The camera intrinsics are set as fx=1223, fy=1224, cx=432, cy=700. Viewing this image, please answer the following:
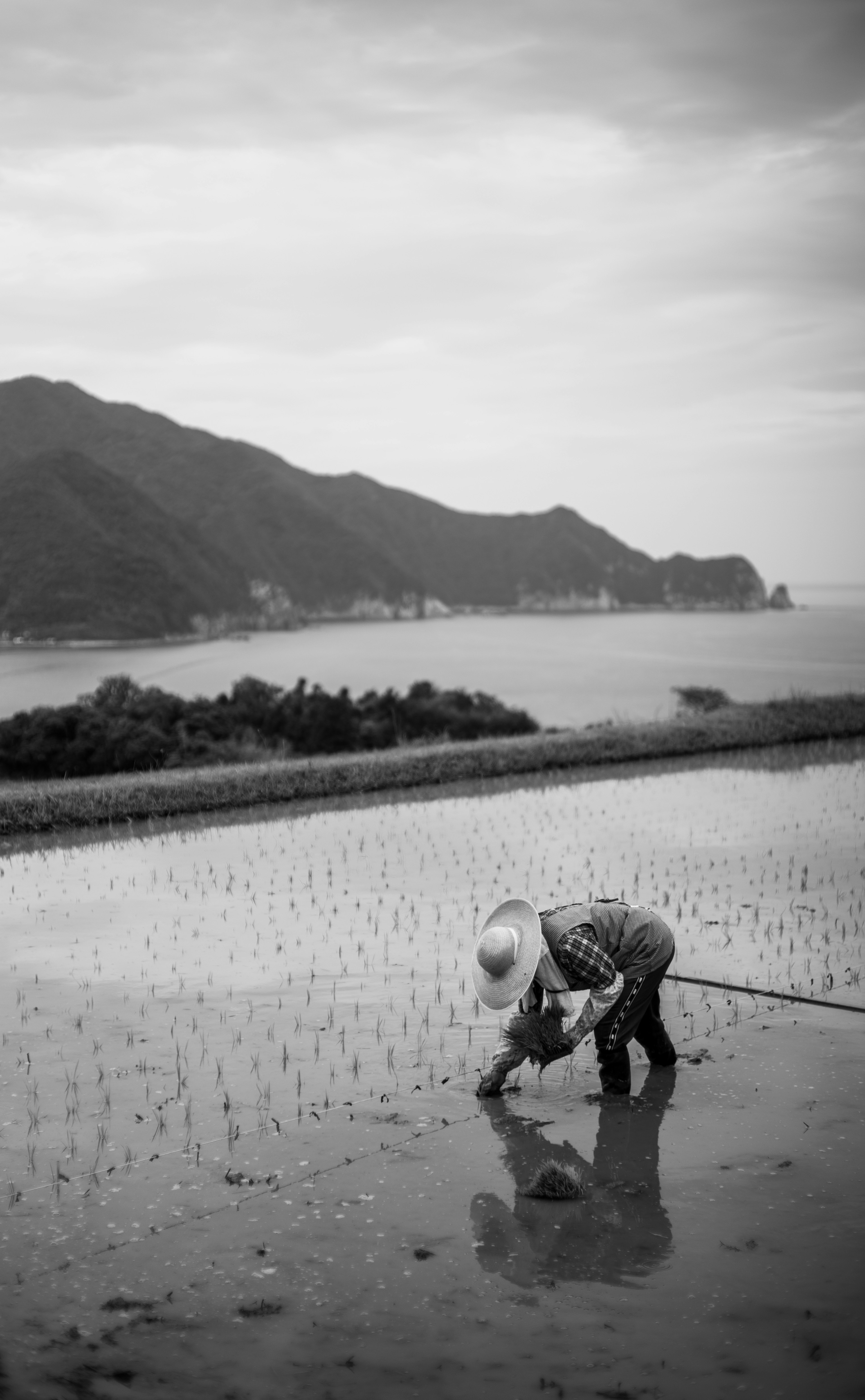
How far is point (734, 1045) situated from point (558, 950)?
4.93 ft

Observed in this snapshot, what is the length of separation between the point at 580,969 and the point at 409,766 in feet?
36.1

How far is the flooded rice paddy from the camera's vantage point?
3.31 m

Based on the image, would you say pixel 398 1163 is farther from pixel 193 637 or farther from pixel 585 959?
pixel 193 637

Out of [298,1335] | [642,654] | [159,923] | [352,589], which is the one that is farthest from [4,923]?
[352,589]

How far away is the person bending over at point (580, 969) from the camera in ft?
15.1

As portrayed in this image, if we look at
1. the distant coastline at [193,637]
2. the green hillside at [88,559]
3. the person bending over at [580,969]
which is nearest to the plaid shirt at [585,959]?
the person bending over at [580,969]

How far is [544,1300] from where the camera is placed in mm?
3572

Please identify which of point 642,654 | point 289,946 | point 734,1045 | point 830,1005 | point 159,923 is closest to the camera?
point 734,1045

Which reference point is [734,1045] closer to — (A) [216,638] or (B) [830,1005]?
(B) [830,1005]

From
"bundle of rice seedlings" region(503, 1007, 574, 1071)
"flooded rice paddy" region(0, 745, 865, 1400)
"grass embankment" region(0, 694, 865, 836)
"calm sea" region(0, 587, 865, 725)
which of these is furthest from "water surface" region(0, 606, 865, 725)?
"bundle of rice seedlings" region(503, 1007, 574, 1071)

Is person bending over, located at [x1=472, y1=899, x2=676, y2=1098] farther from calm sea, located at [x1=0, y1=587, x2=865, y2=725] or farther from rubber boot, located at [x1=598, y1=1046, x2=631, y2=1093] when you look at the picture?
calm sea, located at [x1=0, y1=587, x2=865, y2=725]

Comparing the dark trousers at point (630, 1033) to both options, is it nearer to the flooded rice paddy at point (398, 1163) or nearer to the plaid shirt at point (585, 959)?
the flooded rice paddy at point (398, 1163)

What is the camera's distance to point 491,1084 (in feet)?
16.3

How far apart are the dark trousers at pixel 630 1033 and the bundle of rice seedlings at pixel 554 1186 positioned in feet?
2.47
